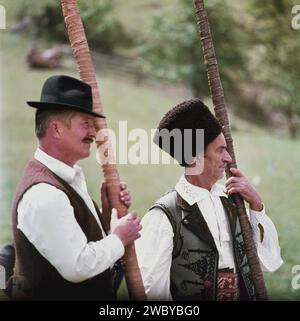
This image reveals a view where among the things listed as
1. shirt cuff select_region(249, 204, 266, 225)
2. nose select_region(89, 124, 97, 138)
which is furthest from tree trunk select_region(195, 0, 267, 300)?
nose select_region(89, 124, 97, 138)

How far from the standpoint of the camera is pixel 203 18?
2.48 meters

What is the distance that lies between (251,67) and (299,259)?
1398 millimetres

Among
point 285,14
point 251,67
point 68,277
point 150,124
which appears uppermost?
point 285,14

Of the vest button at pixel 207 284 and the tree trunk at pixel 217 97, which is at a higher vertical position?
the tree trunk at pixel 217 97

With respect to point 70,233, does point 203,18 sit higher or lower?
higher

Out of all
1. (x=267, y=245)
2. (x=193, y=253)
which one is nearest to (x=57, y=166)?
(x=193, y=253)

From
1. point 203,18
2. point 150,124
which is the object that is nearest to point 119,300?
point 203,18

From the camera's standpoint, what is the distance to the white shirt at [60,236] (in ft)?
6.56

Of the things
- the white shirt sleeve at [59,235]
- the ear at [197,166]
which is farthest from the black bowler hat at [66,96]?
the ear at [197,166]

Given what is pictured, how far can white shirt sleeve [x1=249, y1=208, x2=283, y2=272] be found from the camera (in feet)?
8.07

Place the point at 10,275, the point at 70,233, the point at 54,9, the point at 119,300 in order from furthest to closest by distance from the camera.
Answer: the point at 54,9, the point at 119,300, the point at 10,275, the point at 70,233

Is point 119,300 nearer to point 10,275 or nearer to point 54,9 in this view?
point 10,275

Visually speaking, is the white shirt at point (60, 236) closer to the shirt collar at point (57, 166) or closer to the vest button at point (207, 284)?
the shirt collar at point (57, 166)

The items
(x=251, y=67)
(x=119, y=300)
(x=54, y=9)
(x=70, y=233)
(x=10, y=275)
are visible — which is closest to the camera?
(x=70, y=233)
